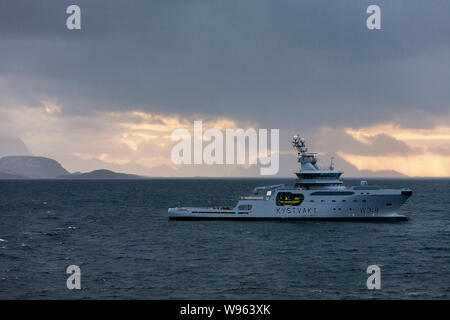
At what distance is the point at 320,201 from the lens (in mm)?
74812

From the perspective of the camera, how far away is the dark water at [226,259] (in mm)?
36938

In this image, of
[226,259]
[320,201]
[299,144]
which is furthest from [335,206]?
[226,259]

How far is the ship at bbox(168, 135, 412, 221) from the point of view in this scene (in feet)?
243

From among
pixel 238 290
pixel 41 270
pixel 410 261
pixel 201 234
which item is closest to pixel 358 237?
pixel 410 261

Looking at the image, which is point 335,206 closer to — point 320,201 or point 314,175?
point 320,201

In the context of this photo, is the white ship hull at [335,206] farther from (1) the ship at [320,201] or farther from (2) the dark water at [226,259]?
(2) the dark water at [226,259]

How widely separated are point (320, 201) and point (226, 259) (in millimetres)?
30344

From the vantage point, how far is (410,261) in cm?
4816

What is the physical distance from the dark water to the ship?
1.85 metres

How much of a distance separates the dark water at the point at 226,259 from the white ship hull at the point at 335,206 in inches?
69.6

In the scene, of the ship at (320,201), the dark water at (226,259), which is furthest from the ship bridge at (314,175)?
the dark water at (226,259)

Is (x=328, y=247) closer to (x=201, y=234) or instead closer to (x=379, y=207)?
(x=201, y=234)

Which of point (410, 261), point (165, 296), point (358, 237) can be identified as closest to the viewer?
point (165, 296)
